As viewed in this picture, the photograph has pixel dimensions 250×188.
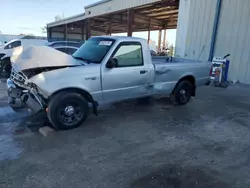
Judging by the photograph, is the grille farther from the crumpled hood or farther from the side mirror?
the side mirror

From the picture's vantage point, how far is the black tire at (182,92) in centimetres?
598

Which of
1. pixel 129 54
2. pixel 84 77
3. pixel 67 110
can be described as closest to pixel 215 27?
pixel 129 54

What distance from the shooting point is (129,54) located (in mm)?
4840

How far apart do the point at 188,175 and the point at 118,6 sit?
16031mm

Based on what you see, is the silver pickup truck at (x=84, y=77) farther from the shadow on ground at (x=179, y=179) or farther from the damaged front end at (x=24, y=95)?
the shadow on ground at (x=179, y=179)

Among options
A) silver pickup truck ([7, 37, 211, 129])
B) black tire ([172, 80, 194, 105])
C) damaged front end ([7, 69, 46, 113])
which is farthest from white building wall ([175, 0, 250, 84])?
damaged front end ([7, 69, 46, 113])

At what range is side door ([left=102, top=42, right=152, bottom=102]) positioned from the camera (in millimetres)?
4520

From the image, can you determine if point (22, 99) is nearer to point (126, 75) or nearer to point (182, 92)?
point (126, 75)

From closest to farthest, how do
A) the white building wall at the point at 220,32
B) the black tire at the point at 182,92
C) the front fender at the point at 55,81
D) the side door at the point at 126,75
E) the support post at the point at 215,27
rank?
the front fender at the point at 55,81
the side door at the point at 126,75
the black tire at the point at 182,92
the white building wall at the point at 220,32
the support post at the point at 215,27

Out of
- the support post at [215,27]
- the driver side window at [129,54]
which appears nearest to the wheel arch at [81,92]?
the driver side window at [129,54]

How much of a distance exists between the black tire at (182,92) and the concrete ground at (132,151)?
608 mm

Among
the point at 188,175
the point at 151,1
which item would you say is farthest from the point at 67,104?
the point at 151,1

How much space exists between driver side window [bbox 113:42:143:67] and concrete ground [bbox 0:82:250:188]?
128 centimetres

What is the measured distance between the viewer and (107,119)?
492cm
